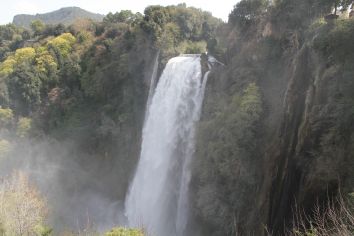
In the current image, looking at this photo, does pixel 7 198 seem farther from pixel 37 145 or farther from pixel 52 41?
pixel 52 41

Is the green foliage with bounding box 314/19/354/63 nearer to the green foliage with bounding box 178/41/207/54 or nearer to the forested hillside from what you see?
the forested hillside

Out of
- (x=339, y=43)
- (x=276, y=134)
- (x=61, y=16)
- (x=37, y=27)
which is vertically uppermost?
(x=61, y=16)

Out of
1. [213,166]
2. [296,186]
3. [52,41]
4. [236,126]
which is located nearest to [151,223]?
[213,166]

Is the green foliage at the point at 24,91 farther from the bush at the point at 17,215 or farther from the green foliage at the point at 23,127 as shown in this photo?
the bush at the point at 17,215

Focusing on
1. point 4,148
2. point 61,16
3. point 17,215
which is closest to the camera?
point 17,215

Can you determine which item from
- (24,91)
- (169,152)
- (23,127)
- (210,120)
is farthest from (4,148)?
(210,120)

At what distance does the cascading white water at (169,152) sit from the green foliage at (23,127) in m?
14.9

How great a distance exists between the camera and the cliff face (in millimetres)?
15219

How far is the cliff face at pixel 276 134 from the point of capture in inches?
599

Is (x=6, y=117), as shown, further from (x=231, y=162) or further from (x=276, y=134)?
(x=276, y=134)

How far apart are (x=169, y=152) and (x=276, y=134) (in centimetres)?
1118

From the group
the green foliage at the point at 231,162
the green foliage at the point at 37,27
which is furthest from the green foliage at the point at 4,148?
the green foliage at the point at 37,27

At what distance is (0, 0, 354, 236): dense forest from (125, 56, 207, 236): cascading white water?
5.60 feet

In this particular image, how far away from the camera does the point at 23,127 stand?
4081cm
